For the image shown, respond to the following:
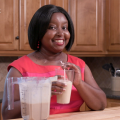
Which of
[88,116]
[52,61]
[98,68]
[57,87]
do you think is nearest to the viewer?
[57,87]

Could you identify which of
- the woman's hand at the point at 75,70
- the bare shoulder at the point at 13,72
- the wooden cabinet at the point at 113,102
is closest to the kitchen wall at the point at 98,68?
the wooden cabinet at the point at 113,102

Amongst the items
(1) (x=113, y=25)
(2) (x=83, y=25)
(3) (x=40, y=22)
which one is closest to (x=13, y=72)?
(3) (x=40, y=22)

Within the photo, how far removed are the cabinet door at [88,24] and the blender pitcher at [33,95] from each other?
1.82 m

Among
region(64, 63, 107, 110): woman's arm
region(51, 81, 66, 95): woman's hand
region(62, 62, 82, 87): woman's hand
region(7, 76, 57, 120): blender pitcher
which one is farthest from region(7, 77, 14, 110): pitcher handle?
region(64, 63, 107, 110): woman's arm

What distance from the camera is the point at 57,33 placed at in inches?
52.5

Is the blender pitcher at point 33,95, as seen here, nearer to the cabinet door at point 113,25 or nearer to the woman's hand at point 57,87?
the woman's hand at point 57,87

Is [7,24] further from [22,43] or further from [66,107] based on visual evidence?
[66,107]

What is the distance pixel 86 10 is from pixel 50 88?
1923mm

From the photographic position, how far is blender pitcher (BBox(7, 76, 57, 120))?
0.86 meters

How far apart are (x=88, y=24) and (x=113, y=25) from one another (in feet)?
0.94

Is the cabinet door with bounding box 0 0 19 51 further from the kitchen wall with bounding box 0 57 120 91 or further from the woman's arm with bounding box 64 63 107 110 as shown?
the woman's arm with bounding box 64 63 107 110

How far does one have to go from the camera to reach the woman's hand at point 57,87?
0.97 meters

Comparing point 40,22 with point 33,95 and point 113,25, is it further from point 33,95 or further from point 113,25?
point 113,25

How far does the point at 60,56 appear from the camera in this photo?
1516mm
